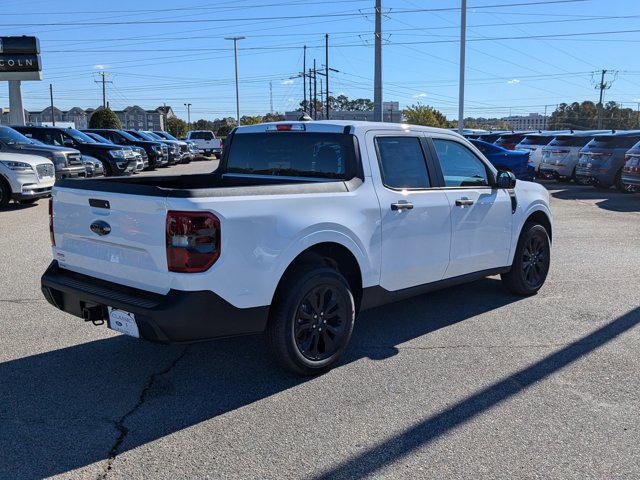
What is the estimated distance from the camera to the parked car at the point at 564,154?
20.0 meters

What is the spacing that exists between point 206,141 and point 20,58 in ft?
41.8

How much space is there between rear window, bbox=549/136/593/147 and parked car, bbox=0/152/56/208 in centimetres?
1583

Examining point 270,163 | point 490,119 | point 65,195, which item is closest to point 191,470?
point 65,195

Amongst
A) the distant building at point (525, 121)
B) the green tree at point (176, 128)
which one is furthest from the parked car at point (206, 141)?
the distant building at point (525, 121)

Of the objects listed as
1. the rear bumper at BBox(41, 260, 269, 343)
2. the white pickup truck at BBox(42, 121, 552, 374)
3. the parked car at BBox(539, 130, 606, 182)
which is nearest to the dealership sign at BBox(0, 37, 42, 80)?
the parked car at BBox(539, 130, 606, 182)

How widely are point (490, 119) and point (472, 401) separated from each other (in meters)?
180

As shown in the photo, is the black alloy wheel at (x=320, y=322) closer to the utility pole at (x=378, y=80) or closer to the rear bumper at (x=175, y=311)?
the rear bumper at (x=175, y=311)

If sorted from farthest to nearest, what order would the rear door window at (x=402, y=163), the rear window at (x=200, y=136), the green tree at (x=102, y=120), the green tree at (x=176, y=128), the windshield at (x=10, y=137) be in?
the green tree at (x=176, y=128)
the green tree at (x=102, y=120)
the rear window at (x=200, y=136)
the windshield at (x=10, y=137)
the rear door window at (x=402, y=163)

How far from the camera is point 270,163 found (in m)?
5.37

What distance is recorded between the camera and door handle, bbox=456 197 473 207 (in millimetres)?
5398

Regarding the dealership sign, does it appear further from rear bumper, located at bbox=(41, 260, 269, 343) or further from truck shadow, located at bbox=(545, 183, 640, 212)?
rear bumper, located at bbox=(41, 260, 269, 343)

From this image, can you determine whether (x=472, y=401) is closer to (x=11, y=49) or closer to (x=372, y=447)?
(x=372, y=447)

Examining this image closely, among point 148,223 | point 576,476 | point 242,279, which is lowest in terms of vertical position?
point 576,476

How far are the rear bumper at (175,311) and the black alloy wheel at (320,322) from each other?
1.17ft
